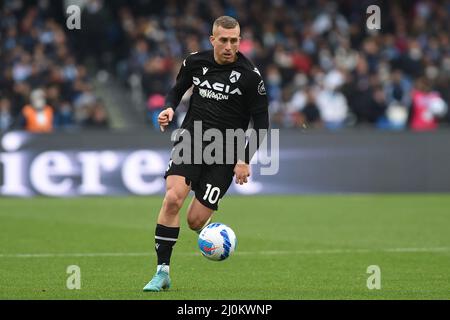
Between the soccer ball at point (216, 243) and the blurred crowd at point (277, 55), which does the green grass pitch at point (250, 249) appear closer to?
the soccer ball at point (216, 243)

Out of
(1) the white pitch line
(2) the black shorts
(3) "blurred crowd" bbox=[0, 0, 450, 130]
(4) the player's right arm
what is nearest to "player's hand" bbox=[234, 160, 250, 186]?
(2) the black shorts

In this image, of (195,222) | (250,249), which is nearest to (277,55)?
(250,249)

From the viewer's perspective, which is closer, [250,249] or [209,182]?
[209,182]

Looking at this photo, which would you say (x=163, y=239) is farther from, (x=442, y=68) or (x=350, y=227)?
(x=442, y=68)

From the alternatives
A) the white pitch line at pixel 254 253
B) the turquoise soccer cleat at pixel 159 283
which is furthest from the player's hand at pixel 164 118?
the white pitch line at pixel 254 253

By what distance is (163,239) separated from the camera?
9016 mm

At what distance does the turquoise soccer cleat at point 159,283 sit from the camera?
8773 millimetres

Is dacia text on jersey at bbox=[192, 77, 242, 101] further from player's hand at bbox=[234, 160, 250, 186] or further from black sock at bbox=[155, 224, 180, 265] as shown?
black sock at bbox=[155, 224, 180, 265]

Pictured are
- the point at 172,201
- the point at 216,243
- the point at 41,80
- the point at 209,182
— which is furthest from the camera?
the point at 41,80

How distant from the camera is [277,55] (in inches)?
962

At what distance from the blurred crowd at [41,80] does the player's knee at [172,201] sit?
11.2 metres

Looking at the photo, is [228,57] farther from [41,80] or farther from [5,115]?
[41,80]

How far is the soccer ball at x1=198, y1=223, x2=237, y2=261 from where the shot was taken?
9.12 meters

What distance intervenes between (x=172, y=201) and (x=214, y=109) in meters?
0.98
